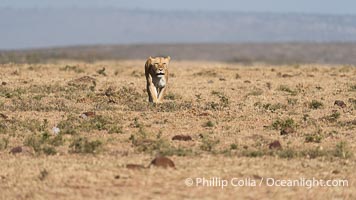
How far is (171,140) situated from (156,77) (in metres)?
7.39

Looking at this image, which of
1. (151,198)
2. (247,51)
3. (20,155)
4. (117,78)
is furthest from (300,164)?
(247,51)

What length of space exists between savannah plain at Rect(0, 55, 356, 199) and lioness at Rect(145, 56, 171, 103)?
48cm

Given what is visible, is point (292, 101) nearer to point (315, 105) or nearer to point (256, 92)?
point (315, 105)

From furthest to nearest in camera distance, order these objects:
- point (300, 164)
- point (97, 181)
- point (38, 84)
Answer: point (38, 84) → point (300, 164) → point (97, 181)

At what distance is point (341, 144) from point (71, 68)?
2541 centimetres

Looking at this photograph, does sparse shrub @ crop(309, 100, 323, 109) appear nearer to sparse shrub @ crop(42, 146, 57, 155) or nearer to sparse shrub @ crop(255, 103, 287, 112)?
sparse shrub @ crop(255, 103, 287, 112)

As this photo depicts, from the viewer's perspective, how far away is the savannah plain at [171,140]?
14.0 m

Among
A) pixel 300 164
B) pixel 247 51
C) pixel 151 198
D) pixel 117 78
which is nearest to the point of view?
pixel 151 198

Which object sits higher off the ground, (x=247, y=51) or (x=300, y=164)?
(x=247, y=51)

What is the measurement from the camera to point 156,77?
25.7m

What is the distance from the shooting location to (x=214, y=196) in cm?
1348

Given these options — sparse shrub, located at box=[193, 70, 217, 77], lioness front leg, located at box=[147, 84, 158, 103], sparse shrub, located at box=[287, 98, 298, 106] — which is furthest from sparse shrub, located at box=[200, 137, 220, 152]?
sparse shrub, located at box=[193, 70, 217, 77]

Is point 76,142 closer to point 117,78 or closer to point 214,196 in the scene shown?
point 214,196

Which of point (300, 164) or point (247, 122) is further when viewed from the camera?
point (247, 122)
